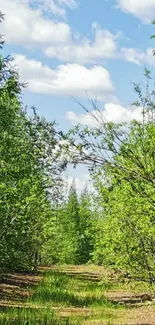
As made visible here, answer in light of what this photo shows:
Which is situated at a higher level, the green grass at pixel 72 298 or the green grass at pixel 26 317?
the green grass at pixel 72 298

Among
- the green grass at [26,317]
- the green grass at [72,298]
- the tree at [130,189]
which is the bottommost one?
the green grass at [26,317]

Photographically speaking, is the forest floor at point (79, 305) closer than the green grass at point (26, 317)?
No

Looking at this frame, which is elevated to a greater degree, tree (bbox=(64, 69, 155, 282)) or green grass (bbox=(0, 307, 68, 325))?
tree (bbox=(64, 69, 155, 282))

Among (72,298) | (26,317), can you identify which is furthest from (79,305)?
(26,317)

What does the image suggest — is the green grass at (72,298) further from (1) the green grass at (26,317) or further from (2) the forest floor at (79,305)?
(1) the green grass at (26,317)

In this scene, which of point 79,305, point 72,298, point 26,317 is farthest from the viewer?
point 72,298

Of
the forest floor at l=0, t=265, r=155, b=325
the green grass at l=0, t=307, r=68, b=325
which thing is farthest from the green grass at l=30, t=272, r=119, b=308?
the green grass at l=0, t=307, r=68, b=325

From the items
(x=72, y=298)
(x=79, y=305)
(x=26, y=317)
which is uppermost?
(x=72, y=298)

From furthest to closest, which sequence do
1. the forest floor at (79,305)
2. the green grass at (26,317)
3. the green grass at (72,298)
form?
1. the green grass at (72,298)
2. the forest floor at (79,305)
3. the green grass at (26,317)

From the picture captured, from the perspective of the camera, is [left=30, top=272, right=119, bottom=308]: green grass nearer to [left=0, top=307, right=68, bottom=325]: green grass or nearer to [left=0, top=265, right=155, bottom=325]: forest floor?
[left=0, top=265, right=155, bottom=325]: forest floor

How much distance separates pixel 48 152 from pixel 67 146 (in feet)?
0.78

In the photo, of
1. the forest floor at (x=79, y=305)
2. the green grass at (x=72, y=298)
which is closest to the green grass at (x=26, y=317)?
the forest floor at (x=79, y=305)

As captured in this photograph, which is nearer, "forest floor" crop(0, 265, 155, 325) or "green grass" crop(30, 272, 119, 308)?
"forest floor" crop(0, 265, 155, 325)

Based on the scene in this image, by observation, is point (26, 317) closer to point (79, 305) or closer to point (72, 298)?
point (79, 305)
